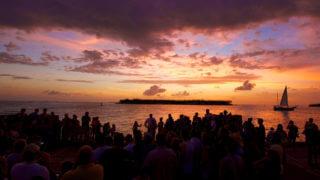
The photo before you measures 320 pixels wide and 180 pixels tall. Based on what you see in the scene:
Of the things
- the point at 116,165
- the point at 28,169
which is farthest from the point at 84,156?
the point at 28,169

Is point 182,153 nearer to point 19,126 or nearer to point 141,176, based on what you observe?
point 141,176

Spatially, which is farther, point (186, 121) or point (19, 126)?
point (186, 121)

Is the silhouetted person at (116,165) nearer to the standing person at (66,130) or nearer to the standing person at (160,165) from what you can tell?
the standing person at (160,165)

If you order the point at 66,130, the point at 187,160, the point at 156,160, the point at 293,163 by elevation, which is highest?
the point at 156,160

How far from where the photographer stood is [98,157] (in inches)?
163

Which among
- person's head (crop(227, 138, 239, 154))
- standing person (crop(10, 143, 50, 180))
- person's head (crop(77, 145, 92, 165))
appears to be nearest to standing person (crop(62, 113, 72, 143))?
standing person (crop(10, 143, 50, 180))

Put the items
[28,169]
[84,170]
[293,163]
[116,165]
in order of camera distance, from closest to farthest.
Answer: [84,170], [28,169], [116,165], [293,163]

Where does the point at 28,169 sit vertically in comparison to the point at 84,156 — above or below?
below

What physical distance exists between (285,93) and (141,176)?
9493 cm

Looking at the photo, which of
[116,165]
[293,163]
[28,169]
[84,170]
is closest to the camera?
[84,170]

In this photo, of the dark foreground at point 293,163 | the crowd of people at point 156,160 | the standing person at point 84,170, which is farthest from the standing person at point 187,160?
the dark foreground at point 293,163

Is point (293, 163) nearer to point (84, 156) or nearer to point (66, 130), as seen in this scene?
point (84, 156)

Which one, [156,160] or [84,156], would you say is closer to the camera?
[84,156]

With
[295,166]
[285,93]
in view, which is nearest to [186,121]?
[295,166]
